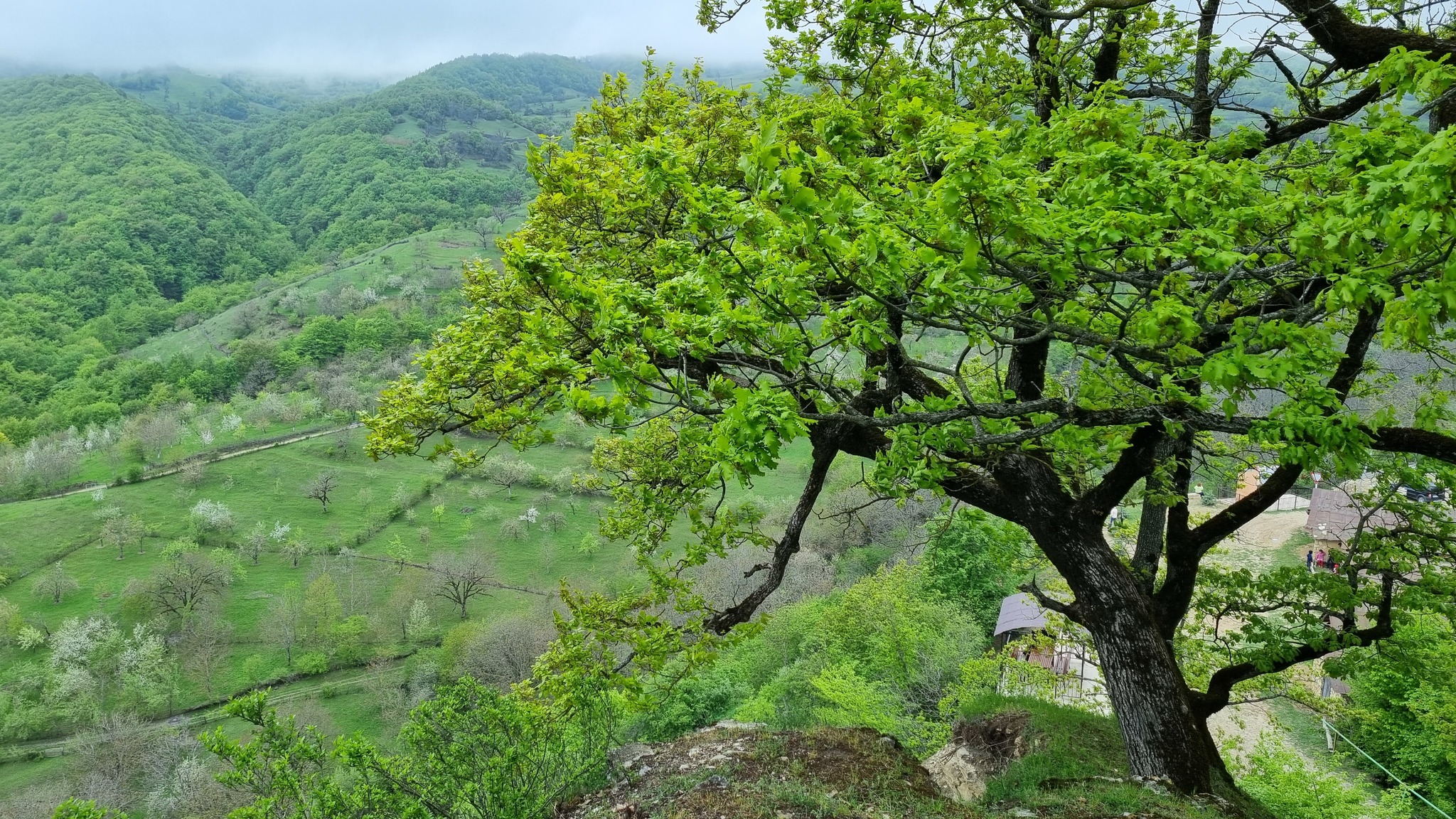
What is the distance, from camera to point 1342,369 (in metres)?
5.22

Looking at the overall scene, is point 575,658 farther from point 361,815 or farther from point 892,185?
point 892,185

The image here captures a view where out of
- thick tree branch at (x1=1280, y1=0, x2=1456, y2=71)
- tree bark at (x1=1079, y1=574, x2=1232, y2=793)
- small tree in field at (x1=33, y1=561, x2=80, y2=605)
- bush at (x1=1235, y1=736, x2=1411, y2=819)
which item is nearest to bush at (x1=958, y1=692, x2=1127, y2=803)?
tree bark at (x1=1079, y1=574, x2=1232, y2=793)

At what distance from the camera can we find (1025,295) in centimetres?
427

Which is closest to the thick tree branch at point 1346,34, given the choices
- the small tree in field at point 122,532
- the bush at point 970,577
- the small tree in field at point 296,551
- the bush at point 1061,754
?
the bush at point 1061,754

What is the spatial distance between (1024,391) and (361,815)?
745 centimetres

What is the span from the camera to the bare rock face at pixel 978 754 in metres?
8.45

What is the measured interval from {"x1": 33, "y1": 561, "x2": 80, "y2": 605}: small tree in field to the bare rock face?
58.4m

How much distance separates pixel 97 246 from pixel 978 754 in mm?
147094

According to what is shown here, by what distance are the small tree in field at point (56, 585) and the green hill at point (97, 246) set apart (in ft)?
137

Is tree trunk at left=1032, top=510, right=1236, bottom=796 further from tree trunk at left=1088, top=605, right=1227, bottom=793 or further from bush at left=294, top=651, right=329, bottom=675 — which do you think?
bush at left=294, top=651, right=329, bottom=675

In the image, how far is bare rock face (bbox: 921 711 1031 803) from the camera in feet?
27.7

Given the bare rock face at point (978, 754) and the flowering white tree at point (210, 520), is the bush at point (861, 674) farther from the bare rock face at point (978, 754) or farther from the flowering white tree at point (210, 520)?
the flowering white tree at point (210, 520)

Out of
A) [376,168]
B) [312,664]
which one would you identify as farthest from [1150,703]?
[376,168]

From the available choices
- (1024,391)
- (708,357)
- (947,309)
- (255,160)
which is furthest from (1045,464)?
(255,160)
